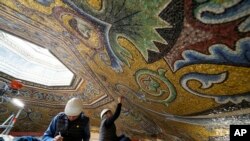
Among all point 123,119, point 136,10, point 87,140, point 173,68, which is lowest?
point 87,140

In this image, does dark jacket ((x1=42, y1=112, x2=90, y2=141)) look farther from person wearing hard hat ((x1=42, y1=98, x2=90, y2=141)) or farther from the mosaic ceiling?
the mosaic ceiling

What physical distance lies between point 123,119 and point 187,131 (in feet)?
7.86

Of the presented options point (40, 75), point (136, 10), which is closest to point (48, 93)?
point (40, 75)

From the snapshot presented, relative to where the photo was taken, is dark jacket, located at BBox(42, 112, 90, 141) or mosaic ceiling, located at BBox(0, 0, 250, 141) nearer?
mosaic ceiling, located at BBox(0, 0, 250, 141)

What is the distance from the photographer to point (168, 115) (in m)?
4.54

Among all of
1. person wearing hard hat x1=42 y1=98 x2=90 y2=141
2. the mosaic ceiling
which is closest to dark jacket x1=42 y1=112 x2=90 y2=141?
person wearing hard hat x1=42 y1=98 x2=90 y2=141

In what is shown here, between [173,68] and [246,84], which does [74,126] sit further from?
[246,84]

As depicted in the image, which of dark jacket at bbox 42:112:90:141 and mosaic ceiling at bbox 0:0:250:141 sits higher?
mosaic ceiling at bbox 0:0:250:141

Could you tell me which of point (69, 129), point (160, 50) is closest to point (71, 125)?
point (69, 129)

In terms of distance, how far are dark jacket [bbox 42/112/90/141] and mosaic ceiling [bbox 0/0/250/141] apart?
1032 mm

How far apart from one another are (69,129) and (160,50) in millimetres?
1378

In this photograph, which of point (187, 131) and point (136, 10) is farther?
point (187, 131)

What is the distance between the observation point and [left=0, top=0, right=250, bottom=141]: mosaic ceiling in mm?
2389

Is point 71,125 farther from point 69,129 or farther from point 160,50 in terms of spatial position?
point 160,50
